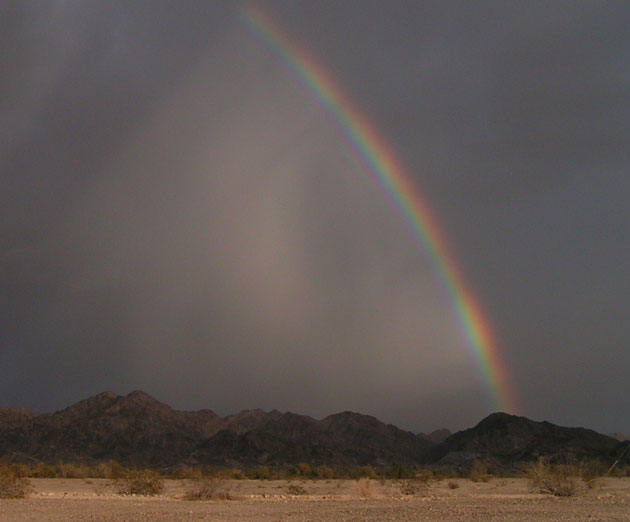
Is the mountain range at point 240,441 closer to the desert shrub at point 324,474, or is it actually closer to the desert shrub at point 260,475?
the desert shrub at point 324,474

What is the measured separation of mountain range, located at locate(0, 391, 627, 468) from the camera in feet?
423

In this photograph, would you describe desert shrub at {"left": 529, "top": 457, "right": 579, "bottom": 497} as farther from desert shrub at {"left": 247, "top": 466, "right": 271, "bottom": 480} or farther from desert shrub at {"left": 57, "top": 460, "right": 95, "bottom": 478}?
desert shrub at {"left": 57, "top": 460, "right": 95, "bottom": 478}

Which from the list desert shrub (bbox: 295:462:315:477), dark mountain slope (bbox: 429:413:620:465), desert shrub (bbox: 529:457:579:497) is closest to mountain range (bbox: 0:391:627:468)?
dark mountain slope (bbox: 429:413:620:465)

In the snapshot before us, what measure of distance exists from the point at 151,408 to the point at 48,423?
83.0 ft

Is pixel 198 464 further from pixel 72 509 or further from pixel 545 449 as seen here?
pixel 72 509

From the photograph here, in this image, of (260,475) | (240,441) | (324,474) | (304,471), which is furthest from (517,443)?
(260,475)

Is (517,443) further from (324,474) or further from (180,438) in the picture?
(180,438)

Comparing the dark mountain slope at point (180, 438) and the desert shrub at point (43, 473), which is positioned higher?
the dark mountain slope at point (180, 438)

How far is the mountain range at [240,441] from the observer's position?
12888cm

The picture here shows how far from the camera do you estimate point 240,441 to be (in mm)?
139375

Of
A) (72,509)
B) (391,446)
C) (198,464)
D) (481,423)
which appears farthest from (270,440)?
(72,509)

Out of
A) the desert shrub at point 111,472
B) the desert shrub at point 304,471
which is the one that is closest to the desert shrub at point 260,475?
the desert shrub at point 304,471

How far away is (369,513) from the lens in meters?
27.4

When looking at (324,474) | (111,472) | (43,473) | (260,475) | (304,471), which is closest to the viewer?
(111,472)
